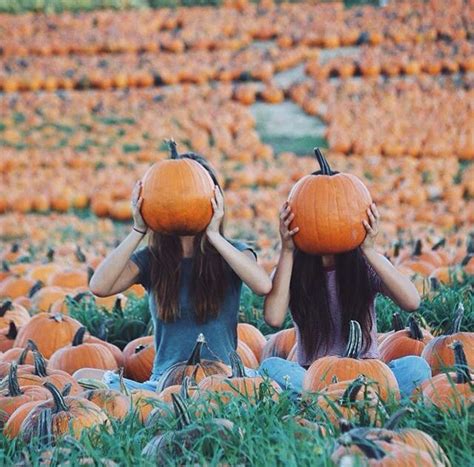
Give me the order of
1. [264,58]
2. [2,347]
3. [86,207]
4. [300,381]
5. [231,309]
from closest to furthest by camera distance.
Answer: [300,381] → [231,309] → [2,347] → [86,207] → [264,58]

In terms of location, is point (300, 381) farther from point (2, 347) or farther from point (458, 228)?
point (458, 228)

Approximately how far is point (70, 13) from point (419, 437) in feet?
78.1

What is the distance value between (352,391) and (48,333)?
2302 mm

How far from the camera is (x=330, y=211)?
152 inches

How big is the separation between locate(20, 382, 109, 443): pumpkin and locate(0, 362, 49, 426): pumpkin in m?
0.26

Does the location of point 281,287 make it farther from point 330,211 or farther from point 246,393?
point 246,393

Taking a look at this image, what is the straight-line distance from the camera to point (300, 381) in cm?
385

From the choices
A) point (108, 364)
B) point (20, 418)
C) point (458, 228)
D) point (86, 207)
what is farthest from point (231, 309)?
point (86, 207)

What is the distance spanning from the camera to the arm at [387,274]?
3891 mm

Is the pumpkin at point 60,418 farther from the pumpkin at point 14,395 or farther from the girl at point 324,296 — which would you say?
the girl at point 324,296

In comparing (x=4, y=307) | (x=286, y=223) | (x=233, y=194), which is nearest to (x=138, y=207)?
(x=286, y=223)

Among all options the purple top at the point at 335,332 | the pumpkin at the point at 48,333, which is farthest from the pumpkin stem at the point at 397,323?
the pumpkin at the point at 48,333

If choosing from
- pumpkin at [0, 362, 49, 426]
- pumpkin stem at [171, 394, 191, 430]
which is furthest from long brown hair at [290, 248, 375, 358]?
pumpkin stem at [171, 394, 191, 430]

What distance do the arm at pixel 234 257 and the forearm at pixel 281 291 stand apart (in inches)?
2.4
